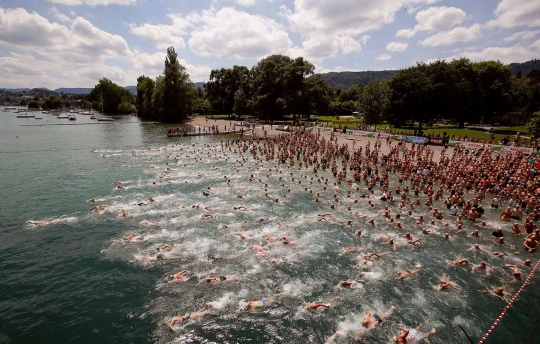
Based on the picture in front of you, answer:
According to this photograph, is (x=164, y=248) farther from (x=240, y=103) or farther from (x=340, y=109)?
(x=340, y=109)

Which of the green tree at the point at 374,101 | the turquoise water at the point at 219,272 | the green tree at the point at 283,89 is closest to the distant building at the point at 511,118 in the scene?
the green tree at the point at 374,101

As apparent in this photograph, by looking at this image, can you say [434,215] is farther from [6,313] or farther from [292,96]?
[292,96]

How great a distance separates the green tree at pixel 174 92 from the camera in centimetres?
8937

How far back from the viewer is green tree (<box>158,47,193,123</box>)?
89369 millimetres

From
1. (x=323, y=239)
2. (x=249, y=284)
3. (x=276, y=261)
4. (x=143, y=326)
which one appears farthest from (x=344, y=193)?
(x=143, y=326)

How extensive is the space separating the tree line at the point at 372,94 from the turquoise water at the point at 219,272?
4111 centimetres

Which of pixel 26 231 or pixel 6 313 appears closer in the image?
pixel 6 313

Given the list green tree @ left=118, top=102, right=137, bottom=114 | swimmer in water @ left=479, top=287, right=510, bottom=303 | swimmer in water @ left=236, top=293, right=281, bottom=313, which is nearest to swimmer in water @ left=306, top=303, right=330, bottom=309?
swimmer in water @ left=236, top=293, right=281, bottom=313

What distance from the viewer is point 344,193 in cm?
2719

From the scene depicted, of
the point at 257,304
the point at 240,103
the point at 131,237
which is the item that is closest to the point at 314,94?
the point at 240,103

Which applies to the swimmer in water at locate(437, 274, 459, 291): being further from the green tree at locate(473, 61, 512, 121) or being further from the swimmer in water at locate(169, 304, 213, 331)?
the green tree at locate(473, 61, 512, 121)

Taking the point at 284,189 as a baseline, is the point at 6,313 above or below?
below

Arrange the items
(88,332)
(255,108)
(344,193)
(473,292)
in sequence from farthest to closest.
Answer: (255,108), (344,193), (473,292), (88,332)

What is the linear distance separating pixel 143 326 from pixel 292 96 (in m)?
70.0
